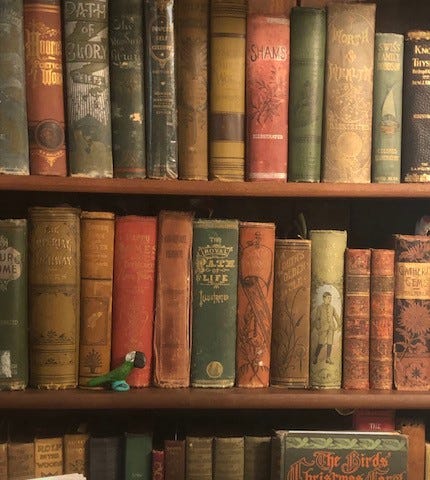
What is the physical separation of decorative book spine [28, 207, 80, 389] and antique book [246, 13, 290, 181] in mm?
303

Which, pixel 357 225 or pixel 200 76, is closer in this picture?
pixel 200 76

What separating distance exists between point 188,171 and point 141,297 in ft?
0.69

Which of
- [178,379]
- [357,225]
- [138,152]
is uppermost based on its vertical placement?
[138,152]

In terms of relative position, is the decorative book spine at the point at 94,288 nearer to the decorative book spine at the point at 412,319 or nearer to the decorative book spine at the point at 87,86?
the decorative book spine at the point at 87,86

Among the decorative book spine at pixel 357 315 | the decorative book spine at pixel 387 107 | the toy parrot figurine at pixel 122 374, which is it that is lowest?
the toy parrot figurine at pixel 122 374

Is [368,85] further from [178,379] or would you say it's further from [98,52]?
[178,379]

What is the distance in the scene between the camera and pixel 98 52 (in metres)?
1.18

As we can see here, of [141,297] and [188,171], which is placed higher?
[188,171]

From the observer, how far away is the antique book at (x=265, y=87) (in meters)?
1.21

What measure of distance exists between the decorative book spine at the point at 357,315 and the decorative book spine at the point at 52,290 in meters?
0.44

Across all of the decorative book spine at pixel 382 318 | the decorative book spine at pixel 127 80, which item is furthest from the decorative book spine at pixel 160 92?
the decorative book spine at pixel 382 318

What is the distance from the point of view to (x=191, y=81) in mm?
1203

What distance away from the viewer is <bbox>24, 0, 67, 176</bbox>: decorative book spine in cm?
116

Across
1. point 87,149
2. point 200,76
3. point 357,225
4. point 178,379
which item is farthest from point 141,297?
point 357,225
